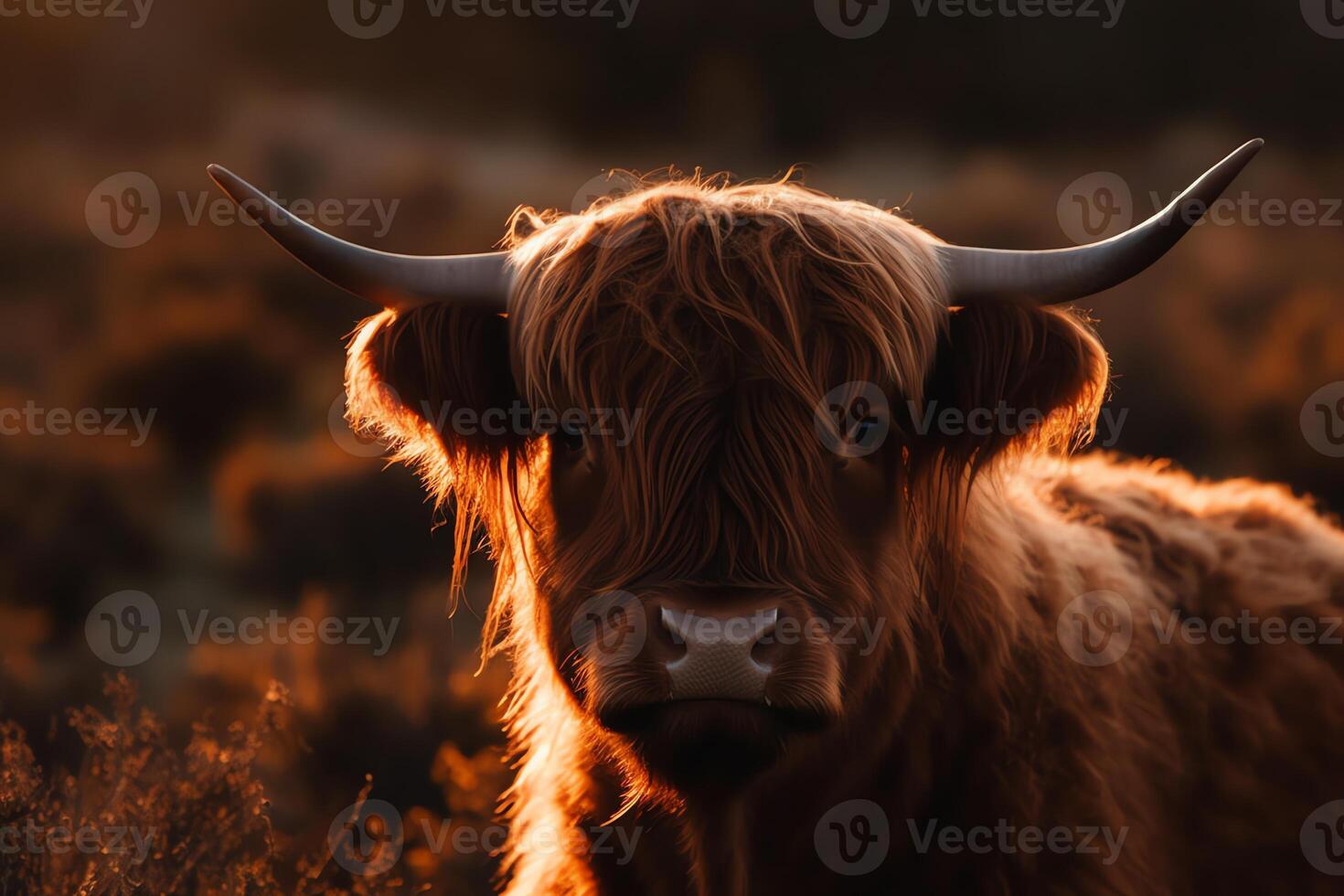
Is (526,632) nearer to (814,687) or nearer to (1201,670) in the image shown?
(814,687)

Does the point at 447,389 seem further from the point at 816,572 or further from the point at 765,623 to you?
the point at 765,623

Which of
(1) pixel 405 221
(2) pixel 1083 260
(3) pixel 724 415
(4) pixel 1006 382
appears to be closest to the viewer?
(3) pixel 724 415

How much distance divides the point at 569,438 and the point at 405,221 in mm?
8670

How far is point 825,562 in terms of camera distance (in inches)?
97.2

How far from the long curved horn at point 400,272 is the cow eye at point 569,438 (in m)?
0.36

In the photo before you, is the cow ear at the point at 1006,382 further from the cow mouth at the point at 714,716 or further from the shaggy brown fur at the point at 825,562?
the cow mouth at the point at 714,716

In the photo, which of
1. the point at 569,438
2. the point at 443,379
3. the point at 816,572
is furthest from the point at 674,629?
the point at 443,379

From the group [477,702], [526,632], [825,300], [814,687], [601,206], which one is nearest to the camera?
[814,687]

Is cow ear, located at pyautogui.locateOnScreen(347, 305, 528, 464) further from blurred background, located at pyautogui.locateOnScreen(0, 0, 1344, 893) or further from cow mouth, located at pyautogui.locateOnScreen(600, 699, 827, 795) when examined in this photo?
blurred background, located at pyautogui.locateOnScreen(0, 0, 1344, 893)

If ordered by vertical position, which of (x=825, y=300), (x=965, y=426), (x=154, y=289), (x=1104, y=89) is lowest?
(x=965, y=426)

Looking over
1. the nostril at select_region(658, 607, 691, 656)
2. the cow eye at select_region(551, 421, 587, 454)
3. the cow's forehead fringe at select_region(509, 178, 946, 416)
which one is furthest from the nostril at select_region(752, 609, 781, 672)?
the cow eye at select_region(551, 421, 587, 454)

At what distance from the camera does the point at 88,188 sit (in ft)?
34.4

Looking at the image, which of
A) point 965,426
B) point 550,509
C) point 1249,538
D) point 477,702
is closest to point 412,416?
point 550,509

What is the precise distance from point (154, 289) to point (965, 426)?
8839 millimetres
